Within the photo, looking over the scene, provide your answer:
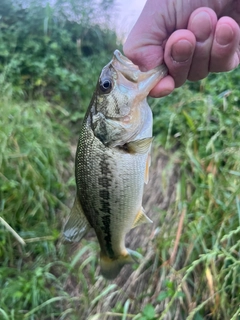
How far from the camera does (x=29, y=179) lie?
2.85 m

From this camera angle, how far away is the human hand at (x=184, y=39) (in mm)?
1389

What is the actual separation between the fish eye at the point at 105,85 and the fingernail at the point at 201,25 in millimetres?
354

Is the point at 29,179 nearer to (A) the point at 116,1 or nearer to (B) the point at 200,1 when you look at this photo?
(B) the point at 200,1

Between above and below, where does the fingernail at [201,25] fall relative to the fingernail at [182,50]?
above

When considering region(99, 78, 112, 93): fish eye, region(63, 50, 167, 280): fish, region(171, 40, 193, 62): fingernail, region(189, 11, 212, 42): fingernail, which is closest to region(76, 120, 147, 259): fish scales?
region(63, 50, 167, 280): fish

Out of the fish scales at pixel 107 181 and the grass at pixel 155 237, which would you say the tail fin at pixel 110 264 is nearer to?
the fish scales at pixel 107 181

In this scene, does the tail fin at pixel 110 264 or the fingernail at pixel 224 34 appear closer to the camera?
the fingernail at pixel 224 34

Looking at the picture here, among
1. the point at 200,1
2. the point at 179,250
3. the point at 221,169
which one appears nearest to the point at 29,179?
the point at 179,250

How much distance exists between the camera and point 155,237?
2611mm

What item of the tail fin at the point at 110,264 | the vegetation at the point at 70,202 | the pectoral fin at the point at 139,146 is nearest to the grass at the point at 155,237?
the vegetation at the point at 70,202

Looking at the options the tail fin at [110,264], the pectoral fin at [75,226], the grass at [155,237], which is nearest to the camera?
the pectoral fin at [75,226]

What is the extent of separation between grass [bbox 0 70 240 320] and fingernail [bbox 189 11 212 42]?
95cm

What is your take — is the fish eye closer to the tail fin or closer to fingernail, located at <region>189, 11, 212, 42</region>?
fingernail, located at <region>189, 11, 212, 42</region>

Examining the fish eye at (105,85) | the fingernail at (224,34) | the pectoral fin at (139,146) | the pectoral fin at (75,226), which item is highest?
the fingernail at (224,34)
